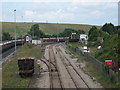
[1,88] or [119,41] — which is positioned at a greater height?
[119,41]

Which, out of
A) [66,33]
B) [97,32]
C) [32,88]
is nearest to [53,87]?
[32,88]

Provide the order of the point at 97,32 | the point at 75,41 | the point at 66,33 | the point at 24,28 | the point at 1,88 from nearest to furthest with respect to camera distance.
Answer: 1. the point at 1,88
2. the point at 97,32
3. the point at 75,41
4. the point at 66,33
5. the point at 24,28

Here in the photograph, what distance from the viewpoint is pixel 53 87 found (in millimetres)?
22594

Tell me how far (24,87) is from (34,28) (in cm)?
11737

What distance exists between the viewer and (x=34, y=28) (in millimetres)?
138375

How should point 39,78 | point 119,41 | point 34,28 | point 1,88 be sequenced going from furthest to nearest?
point 34,28 → point 39,78 → point 1,88 → point 119,41

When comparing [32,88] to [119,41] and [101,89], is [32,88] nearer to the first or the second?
[101,89]

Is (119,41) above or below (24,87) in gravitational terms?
above

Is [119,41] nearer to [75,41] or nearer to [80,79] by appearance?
[80,79]

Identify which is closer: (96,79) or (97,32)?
(96,79)

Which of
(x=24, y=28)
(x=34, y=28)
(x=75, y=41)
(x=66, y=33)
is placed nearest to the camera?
(x=75, y=41)

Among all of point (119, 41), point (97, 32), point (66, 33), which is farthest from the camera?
point (66, 33)

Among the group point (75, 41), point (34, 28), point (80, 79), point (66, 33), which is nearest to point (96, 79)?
point (80, 79)

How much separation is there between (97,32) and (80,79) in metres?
59.1
